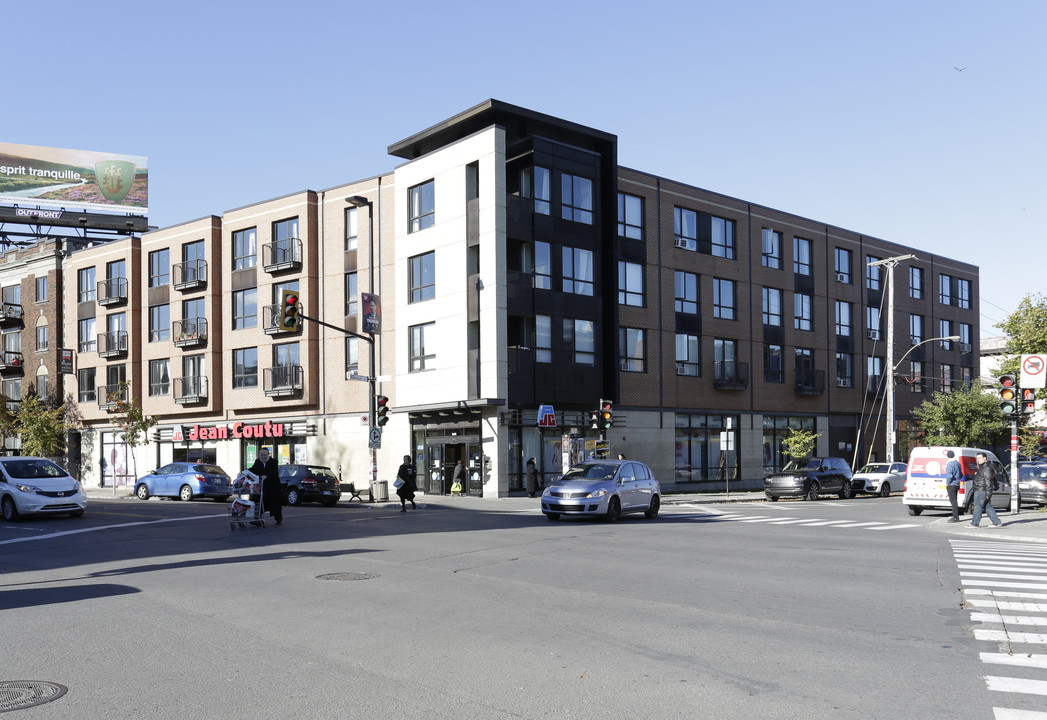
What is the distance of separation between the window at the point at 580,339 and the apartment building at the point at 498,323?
3.7 inches

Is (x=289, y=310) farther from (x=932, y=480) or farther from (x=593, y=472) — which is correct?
(x=932, y=480)

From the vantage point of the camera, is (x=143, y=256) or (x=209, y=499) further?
(x=143, y=256)

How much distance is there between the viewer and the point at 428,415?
4000cm

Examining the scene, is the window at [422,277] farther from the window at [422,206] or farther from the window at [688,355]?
the window at [688,355]

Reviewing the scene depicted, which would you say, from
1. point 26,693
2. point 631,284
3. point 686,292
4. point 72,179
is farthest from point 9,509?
point 72,179

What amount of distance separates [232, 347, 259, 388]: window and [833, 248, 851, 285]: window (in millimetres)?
34112

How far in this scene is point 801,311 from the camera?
5250 centimetres

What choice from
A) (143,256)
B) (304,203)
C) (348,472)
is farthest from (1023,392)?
(143,256)

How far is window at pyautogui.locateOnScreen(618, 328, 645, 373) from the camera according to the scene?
139 feet

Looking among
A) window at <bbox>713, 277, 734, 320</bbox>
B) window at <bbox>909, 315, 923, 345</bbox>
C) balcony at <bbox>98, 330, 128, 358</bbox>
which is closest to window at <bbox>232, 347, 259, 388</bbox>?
balcony at <bbox>98, 330, 128, 358</bbox>

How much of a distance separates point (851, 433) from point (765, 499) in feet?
66.8

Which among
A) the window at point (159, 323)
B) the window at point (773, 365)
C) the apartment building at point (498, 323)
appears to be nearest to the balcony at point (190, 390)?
the apartment building at point (498, 323)

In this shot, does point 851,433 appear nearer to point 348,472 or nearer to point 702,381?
point 702,381

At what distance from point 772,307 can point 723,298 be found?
413cm
